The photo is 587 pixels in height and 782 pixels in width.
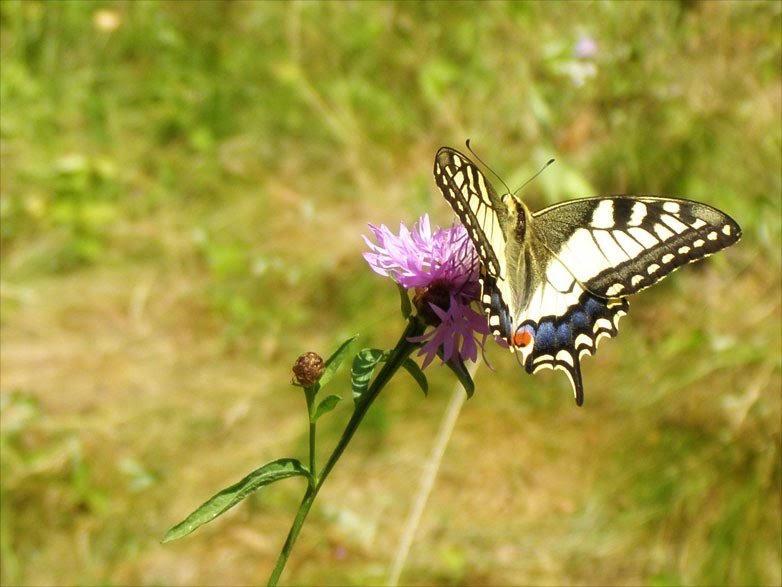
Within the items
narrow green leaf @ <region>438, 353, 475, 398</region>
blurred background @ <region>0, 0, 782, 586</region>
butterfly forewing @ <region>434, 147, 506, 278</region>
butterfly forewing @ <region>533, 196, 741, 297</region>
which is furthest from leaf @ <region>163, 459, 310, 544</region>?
blurred background @ <region>0, 0, 782, 586</region>

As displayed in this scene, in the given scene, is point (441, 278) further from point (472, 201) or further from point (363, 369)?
point (363, 369)

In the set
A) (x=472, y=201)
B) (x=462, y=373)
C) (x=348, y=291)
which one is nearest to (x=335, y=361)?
(x=462, y=373)

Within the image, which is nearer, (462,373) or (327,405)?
(327,405)

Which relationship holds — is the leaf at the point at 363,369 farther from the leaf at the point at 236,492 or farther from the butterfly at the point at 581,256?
the butterfly at the point at 581,256

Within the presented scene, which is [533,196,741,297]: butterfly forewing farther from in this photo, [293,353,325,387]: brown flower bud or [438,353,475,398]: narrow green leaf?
[293,353,325,387]: brown flower bud

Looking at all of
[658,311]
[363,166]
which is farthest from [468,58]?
[658,311]

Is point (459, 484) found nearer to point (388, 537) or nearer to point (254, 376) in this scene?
point (388, 537)

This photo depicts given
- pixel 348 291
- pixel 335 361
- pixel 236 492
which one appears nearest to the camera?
pixel 236 492
